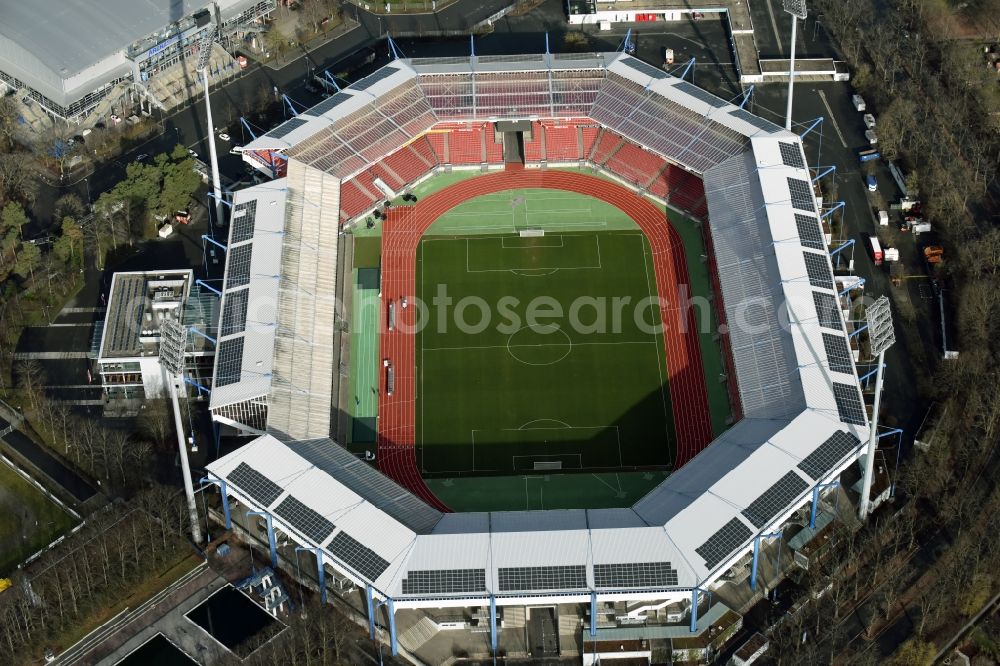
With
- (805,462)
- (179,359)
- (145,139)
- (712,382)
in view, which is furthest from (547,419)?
(145,139)

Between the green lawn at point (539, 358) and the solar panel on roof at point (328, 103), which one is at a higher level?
the solar panel on roof at point (328, 103)

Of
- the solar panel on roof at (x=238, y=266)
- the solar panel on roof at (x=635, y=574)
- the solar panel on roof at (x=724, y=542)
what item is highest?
the solar panel on roof at (x=238, y=266)

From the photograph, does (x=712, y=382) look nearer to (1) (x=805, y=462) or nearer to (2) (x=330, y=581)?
(1) (x=805, y=462)

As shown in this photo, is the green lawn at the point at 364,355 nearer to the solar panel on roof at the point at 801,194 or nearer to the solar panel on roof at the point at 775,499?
the solar panel on roof at the point at 775,499

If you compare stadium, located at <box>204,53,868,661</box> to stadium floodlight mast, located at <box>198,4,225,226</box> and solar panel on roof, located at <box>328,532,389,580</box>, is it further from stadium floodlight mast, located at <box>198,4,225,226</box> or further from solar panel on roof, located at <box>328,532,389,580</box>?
stadium floodlight mast, located at <box>198,4,225,226</box>

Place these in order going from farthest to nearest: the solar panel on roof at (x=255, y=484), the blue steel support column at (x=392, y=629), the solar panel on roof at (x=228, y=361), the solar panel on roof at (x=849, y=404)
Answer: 1. the solar panel on roof at (x=228, y=361)
2. the solar panel on roof at (x=849, y=404)
3. the solar panel on roof at (x=255, y=484)
4. the blue steel support column at (x=392, y=629)

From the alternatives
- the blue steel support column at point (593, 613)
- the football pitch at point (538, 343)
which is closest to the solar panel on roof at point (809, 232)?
the football pitch at point (538, 343)

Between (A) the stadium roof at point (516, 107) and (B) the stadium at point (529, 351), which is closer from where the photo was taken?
(B) the stadium at point (529, 351)

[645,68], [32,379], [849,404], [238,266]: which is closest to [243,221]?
[238,266]
